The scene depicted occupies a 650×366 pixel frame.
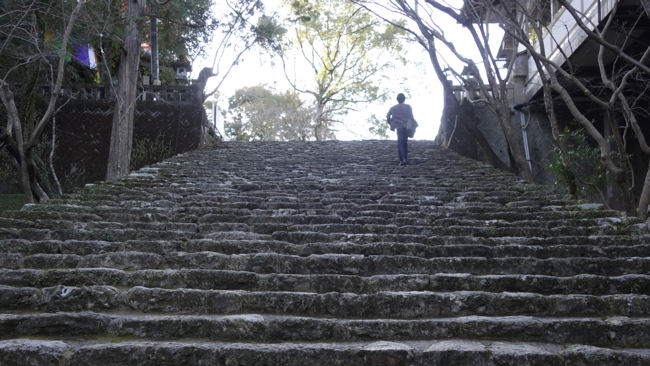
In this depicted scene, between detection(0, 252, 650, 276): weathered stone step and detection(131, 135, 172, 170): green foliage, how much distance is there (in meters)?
8.44

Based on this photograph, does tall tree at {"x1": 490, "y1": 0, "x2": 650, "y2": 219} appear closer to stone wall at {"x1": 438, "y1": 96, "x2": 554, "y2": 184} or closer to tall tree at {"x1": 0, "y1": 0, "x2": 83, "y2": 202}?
stone wall at {"x1": 438, "y1": 96, "x2": 554, "y2": 184}

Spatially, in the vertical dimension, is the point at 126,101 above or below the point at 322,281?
above

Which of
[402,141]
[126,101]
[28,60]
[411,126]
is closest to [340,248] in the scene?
[402,141]

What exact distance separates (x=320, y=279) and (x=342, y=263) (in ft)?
1.41

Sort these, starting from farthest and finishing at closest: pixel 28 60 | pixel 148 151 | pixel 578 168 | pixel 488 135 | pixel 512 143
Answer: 1. pixel 488 135
2. pixel 148 151
3. pixel 578 168
4. pixel 512 143
5. pixel 28 60

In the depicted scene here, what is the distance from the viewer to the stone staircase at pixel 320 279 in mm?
3469

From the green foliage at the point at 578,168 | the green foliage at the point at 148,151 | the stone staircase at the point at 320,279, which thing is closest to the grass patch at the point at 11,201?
the green foliage at the point at 148,151

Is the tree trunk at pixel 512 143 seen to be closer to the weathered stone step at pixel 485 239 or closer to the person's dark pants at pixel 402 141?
the person's dark pants at pixel 402 141

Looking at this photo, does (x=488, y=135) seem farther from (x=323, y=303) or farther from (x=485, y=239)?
(x=323, y=303)

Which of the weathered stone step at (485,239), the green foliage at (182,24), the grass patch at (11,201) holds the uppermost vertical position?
the green foliage at (182,24)

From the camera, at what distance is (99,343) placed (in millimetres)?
3543

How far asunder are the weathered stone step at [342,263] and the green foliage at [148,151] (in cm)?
844

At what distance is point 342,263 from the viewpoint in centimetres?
480

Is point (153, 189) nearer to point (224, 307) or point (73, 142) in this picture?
point (224, 307)
